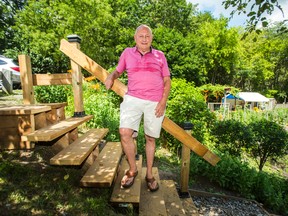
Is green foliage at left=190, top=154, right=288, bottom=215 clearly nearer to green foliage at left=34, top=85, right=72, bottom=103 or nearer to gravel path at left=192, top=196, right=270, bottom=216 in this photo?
gravel path at left=192, top=196, right=270, bottom=216

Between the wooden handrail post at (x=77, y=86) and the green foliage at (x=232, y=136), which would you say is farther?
the green foliage at (x=232, y=136)

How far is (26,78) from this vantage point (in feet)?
10.2

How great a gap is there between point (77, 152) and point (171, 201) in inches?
54.4

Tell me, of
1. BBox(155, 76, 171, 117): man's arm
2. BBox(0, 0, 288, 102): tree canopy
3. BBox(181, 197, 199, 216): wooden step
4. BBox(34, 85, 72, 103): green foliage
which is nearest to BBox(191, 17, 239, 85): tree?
BBox(0, 0, 288, 102): tree canopy

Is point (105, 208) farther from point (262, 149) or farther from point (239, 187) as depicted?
point (262, 149)

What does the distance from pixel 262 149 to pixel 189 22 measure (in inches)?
1050

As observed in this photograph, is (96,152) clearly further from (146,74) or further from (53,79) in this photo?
(146,74)

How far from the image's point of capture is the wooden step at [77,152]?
203 cm

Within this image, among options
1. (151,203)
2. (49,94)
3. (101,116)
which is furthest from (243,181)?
(49,94)

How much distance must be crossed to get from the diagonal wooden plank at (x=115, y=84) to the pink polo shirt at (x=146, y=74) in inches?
8.6

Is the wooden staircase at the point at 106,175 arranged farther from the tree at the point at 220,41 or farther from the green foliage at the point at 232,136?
the tree at the point at 220,41

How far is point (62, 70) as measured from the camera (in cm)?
1798

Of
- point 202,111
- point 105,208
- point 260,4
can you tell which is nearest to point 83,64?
point 105,208

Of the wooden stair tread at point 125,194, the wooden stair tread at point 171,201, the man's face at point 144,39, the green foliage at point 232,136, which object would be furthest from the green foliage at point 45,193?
the green foliage at point 232,136
